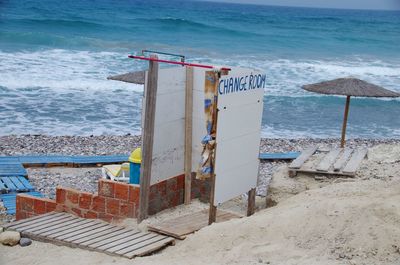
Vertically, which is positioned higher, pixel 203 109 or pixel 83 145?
pixel 203 109

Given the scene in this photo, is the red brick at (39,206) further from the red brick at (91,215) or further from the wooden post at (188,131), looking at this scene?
the wooden post at (188,131)

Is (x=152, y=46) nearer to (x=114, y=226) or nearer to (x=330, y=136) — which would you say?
(x=330, y=136)

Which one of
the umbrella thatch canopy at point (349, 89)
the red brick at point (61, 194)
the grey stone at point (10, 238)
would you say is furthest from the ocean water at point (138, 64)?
the umbrella thatch canopy at point (349, 89)

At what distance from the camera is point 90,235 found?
25.1ft

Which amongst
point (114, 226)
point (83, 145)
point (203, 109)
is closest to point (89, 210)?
point (114, 226)

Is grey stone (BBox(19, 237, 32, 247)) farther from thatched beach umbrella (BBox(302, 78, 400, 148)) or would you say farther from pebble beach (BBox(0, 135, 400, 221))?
thatched beach umbrella (BBox(302, 78, 400, 148))

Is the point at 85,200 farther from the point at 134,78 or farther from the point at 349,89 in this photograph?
the point at 349,89

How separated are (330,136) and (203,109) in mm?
11196

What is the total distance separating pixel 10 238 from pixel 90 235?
0.92 m

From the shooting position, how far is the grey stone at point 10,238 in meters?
7.61

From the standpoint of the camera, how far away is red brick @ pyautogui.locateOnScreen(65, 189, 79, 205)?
27.6 ft

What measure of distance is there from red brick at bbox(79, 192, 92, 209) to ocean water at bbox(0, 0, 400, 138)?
16.8 feet

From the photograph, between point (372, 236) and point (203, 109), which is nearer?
point (372, 236)

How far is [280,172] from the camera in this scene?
31.4 ft
